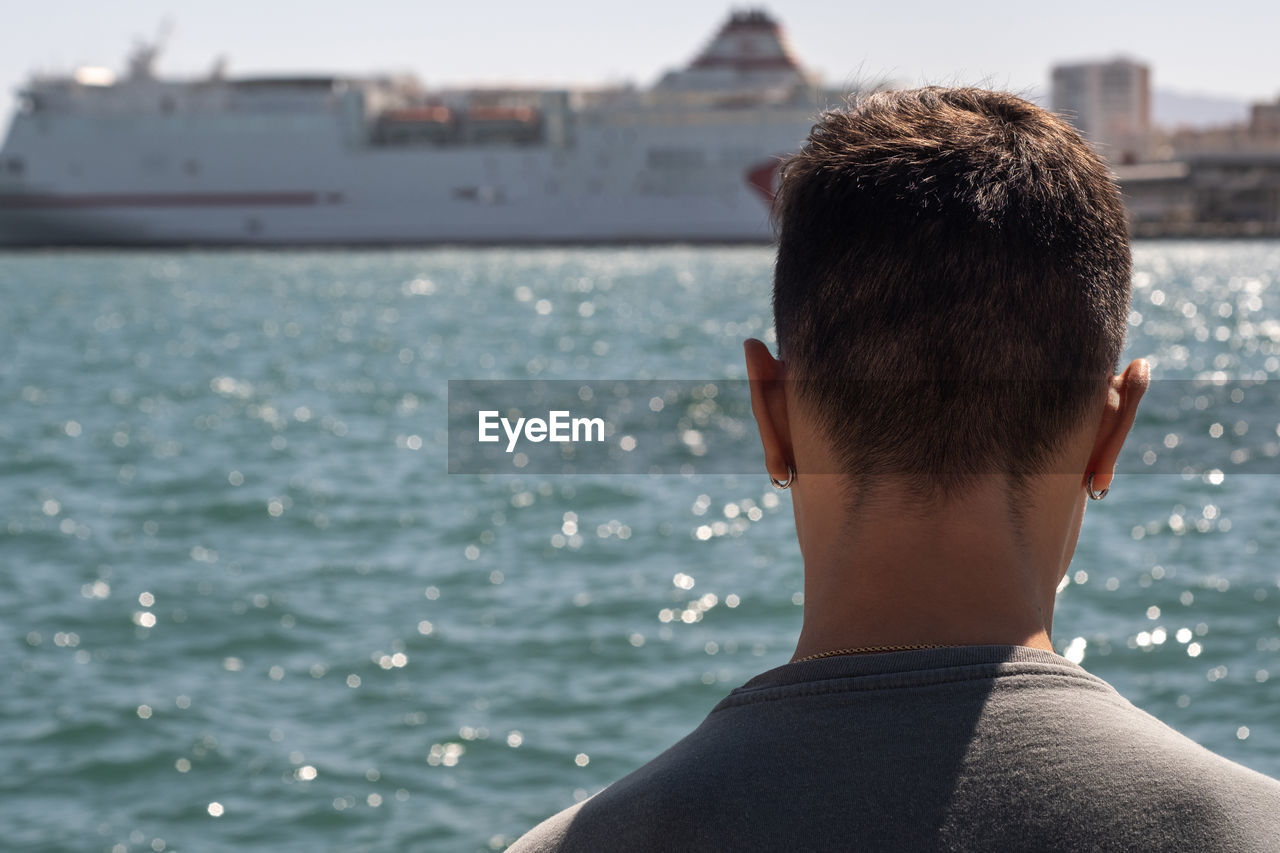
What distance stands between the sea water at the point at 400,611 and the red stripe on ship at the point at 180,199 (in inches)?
1716

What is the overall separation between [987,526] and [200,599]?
30.6 ft

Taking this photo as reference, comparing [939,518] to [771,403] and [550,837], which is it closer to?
[771,403]

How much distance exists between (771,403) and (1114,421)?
289 millimetres

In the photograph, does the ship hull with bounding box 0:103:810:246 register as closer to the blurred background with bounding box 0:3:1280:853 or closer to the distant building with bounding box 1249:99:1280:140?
the blurred background with bounding box 0:3:1280:853

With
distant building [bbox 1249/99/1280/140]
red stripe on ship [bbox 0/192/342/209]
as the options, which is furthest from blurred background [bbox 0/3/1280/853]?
distant building [bbox 1249/99/1280/140]

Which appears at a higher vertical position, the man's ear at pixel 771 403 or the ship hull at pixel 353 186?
the ship hull at pixel 353 186

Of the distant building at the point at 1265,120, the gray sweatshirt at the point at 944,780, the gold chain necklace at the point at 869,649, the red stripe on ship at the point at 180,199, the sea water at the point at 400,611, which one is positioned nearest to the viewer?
the gray sweatshirt at the point at 944,780

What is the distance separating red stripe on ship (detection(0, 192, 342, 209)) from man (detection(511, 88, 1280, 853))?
65403 mm

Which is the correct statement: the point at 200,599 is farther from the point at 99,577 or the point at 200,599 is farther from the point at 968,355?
the point at 968,355

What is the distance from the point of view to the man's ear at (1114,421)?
117 cm

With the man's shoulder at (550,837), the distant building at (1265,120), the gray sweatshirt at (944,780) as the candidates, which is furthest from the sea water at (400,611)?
the distant building at (1265,120)

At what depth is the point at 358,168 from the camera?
64688 mm

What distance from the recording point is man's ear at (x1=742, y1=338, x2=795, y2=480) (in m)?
1.18

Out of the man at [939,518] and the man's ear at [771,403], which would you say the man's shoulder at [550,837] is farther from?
the man's ear at [771,403]
